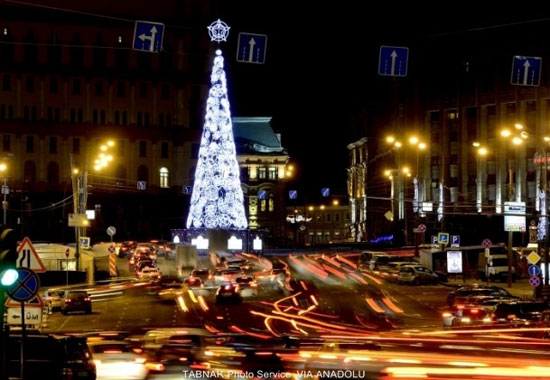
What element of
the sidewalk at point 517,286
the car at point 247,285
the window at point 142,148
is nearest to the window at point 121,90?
the window at point 142,148

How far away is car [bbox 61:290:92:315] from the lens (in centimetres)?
4297

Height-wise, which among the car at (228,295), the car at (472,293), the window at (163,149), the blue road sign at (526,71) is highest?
the window at (163,149)

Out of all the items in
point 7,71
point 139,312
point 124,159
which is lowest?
point 139,312

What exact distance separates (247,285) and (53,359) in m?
37.0

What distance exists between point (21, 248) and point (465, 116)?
85.5m

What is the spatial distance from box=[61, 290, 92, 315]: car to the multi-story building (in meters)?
58.4

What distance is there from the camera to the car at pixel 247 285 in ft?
173

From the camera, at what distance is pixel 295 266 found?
7238 centimetres

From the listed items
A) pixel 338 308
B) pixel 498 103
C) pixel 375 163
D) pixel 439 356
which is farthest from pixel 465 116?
pixel 439 356

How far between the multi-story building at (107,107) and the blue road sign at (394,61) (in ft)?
256

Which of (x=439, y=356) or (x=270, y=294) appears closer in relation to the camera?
(x=439, y=356)

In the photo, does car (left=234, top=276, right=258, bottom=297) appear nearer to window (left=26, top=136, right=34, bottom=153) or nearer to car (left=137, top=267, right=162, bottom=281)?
car (left=137, top=267, right=162, bottom=281)

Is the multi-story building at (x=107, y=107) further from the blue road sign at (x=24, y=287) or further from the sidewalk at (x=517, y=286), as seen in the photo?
the blue road sign at (x=24, y=287)

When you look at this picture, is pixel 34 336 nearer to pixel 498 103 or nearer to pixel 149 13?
pixel 498 103
